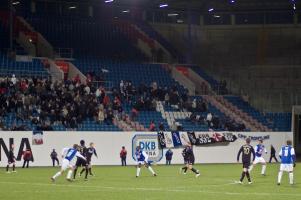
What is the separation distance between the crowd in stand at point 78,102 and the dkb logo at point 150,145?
1142 mm

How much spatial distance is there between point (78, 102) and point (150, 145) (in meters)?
7.04

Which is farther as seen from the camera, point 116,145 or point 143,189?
point 116,145

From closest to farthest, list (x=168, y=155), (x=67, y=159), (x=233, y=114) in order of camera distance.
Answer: (x=67, y=159)
(x=168, y=155)
(x=233, y=114)

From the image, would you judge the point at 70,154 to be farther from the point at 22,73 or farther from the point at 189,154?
the point at 22,73

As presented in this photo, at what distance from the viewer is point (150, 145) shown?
202 feet

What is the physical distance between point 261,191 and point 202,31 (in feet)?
165

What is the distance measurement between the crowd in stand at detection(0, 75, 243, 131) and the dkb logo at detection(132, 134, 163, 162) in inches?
45.0

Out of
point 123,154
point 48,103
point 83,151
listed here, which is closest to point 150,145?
point 123,154

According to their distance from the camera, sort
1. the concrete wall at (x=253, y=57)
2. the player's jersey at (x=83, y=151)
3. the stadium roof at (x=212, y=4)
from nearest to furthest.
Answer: the player's jersey at (x=83, y=151) < the concrete wall at (x=253, y=57) < the stadium roof at (x=212, y=4)

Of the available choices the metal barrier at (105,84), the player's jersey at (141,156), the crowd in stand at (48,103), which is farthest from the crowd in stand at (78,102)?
the player's jersey at (141,156)

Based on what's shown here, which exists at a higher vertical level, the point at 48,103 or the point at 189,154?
the point at 48,103

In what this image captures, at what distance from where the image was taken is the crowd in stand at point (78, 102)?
5688 centimetres

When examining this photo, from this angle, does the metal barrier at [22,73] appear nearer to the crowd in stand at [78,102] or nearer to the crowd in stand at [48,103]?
the crowd in stand at [78,102]

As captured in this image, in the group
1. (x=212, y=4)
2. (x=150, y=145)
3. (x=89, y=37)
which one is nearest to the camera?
(x=150, y=145)
